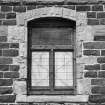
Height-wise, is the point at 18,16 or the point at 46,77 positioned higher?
the point at 18,16

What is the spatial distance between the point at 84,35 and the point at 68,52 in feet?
1.75

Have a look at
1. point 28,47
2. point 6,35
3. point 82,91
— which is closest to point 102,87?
point 82,91

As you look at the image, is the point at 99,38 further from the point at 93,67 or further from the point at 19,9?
the point at 19,9

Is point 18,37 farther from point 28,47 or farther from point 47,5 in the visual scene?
point 47,5

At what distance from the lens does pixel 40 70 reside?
741 centimetres

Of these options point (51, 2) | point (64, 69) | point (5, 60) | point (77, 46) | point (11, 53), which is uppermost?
point (51, 2)

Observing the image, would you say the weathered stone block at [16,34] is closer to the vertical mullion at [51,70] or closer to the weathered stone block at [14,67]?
the weathered stone block at [14,67]

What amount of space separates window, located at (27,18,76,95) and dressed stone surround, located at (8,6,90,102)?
199 mm

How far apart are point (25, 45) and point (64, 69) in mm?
995

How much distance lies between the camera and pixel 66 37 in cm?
748

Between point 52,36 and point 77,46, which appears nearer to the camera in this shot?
point 77,46

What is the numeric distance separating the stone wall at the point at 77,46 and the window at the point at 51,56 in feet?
0.74

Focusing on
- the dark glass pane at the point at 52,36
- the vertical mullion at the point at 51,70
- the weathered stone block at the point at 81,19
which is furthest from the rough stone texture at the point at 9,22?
the weathered stone block at the point at 81,19

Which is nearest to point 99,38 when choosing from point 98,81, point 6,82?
point 98,81
